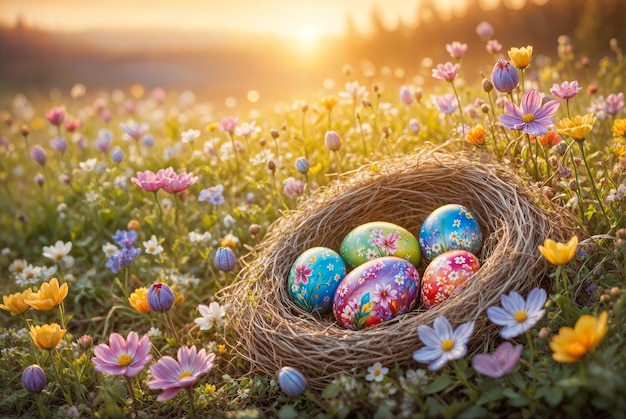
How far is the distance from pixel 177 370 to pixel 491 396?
3.63 ft

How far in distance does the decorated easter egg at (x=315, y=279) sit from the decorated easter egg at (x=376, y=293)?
99 millimetres

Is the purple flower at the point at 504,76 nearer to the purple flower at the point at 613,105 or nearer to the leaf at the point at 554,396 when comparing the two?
the purple flower at the point at 613,105

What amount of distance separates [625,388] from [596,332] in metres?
0.16

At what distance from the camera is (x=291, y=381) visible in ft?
6.95

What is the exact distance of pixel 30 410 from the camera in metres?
2.54

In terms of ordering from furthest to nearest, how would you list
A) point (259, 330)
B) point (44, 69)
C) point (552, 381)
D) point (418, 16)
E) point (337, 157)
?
point (44, 69) → point (418, 16) → point (337, 157) → point (259, 330) → point (552, 381)

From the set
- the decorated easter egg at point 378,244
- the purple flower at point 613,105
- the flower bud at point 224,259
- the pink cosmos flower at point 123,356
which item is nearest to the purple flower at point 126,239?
the flower bud at point 224,259

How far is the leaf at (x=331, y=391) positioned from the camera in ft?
6.76

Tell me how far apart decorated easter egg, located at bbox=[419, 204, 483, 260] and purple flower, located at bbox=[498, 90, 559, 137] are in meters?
0.45

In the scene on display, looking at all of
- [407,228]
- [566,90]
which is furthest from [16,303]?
[566,90]

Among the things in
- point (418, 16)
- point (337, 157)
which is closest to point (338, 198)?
point (337, 157)

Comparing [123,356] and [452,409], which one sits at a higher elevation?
[123,356]

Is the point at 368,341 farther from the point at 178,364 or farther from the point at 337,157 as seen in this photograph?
the point at 337,157

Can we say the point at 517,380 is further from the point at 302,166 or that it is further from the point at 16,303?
the point at 16,303
